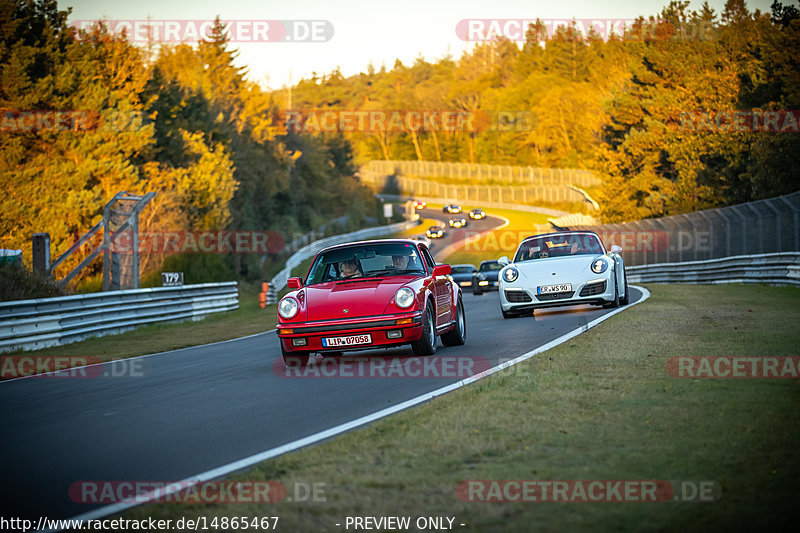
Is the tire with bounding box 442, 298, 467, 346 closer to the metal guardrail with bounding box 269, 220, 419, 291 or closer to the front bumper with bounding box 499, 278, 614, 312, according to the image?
the front bumper with bounding box 499, 278, 614, 312

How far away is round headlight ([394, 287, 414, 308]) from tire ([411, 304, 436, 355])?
29 cm

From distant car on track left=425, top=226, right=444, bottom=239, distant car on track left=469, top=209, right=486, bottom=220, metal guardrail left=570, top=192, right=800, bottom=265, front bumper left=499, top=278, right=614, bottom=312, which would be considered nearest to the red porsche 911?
front bumper left=499, top=278, right=614, bottom=312

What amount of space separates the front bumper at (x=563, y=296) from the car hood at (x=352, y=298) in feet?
17.1

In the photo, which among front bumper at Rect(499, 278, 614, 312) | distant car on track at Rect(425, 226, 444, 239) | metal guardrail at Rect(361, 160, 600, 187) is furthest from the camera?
metal guardrail at Rect(361, 160, 600, 187)

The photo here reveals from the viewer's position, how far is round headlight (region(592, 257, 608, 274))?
55.2 ft

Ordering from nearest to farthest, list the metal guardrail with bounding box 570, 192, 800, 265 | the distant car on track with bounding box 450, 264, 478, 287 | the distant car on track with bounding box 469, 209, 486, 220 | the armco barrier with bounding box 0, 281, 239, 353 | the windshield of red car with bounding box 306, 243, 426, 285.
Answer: the windshield of red car with bounding box 306, 243, 426, 285, the armco barrier with bounding box 0, 281, 239, 353, the metal guardrail with bounding box 570, 192, 800, 265, the distant car on track with bounding box 450, 264, 478, 287, the distant car on track with bounding box 469, 209, 486, 220

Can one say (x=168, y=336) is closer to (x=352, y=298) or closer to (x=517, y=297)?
(x=517, y=297)

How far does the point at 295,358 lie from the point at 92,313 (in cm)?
920

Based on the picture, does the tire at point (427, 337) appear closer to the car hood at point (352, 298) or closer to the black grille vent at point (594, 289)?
the car hood at point (352, 298)

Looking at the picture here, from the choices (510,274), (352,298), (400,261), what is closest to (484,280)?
(510,274)

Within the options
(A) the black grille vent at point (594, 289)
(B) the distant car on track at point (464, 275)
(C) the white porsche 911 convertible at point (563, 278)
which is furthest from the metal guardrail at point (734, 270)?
(A) the black grille vent at point (594, 289)

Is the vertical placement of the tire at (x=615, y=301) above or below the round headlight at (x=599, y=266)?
below

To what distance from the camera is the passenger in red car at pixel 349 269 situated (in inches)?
497

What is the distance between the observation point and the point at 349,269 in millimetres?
12672
